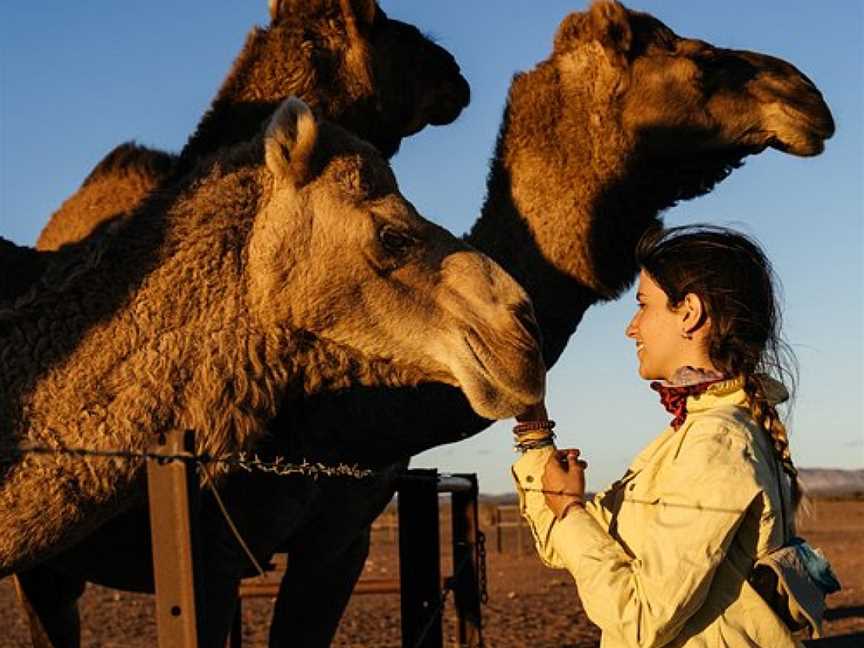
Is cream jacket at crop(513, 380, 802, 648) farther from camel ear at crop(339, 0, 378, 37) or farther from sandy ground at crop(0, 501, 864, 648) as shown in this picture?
sandy ground at crop(0, 501, 864, 648)

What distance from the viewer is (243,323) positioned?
4.14 metres

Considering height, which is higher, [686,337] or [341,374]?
[341,374]

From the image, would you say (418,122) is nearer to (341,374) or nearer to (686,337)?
(341,374)

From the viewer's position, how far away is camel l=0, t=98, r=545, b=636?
370cm

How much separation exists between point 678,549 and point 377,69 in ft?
13.8

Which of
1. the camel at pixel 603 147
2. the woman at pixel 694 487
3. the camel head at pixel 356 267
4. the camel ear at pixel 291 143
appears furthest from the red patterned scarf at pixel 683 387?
Result: the camel at pixel 603 147

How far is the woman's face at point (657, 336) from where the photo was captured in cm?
299

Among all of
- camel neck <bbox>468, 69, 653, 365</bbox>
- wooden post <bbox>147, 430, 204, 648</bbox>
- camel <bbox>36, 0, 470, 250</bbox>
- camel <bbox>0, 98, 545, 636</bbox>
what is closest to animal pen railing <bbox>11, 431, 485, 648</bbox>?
wooden post <bbox>147, 430, 204, 648</bbox>

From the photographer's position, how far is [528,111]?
7.29 metres

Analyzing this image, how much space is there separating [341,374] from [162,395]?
728 mm

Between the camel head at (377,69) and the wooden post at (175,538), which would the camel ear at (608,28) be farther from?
the wooden post at (175,538)

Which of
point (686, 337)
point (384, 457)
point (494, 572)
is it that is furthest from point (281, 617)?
point (494, 572)

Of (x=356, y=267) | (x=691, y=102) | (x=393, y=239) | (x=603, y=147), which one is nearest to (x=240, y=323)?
(x=356, y=267)

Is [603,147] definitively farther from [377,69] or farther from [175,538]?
[175,538]
